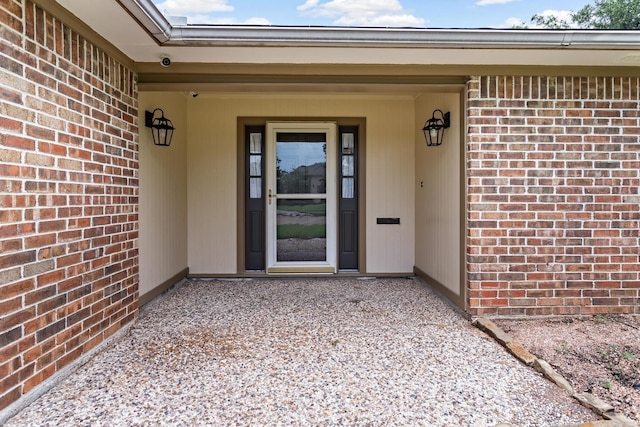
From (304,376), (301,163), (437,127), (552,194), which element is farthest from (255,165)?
(552,194)

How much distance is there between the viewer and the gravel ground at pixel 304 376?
69.9 inches

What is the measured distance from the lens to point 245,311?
3398 mm

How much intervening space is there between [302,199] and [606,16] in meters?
13.0

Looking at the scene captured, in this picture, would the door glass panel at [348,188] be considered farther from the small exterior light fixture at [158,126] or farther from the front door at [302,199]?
the small exterior light fixture at [158,126]

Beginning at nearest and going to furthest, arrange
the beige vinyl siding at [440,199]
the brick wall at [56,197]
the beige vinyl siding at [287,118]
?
the brick wall at [56,197]
the beige vinyl siding at [440,199]
the beige vinyl siding at [287,118]

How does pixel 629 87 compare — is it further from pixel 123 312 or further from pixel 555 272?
pixel 123 312

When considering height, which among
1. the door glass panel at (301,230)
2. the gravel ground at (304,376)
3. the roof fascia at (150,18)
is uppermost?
the roof fascia at (150,18)

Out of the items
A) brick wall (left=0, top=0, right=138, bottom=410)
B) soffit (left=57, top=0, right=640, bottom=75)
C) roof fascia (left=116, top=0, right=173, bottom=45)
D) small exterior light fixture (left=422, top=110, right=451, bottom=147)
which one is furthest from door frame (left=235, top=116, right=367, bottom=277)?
roof fascia (left=116, top=0, right=173, bottom=45)

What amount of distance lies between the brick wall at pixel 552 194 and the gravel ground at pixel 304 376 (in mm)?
624

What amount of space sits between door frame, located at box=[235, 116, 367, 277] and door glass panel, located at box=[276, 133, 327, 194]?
0.26 metres

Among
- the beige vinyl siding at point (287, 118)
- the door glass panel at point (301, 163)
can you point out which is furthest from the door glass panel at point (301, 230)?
the beige vinyl siding at point (287, 118)

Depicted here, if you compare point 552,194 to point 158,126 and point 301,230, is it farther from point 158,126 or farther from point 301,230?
point 158,126

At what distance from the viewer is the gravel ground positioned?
1774 mm

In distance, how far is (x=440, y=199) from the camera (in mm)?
3805
